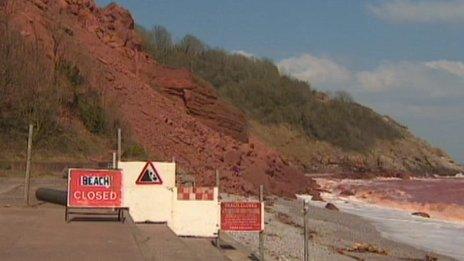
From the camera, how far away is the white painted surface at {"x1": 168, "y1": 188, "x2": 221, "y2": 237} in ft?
48.5

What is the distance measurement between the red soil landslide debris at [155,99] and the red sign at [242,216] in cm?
2439

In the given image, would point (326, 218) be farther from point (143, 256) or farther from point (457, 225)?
point (143, 256)

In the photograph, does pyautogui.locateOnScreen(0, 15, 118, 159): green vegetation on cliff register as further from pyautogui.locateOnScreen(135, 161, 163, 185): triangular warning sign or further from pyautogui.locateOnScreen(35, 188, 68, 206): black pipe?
pyautogui.locateOnScreen(135, 161, 163, 185): triangular warning sign

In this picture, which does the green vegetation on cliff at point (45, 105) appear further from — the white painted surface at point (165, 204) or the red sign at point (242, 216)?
the red sign at point (242, 216)

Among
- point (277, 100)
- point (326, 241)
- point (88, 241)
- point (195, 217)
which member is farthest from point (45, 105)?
point (277, 100)

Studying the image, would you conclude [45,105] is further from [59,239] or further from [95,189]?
[59,239]

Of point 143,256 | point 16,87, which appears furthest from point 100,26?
point 143,256

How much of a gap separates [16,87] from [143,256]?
2915 centimetres

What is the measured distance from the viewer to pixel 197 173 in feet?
136

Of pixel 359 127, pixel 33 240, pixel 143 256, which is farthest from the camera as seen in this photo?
pixel 359 127

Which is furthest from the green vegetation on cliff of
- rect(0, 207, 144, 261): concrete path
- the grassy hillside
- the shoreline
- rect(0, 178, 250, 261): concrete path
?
the grassy hillside

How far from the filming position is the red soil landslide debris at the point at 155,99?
45.7 metres

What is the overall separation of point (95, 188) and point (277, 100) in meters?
149

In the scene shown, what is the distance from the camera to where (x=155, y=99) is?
2034 inches
